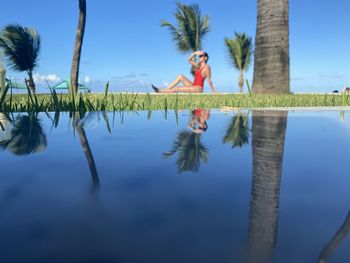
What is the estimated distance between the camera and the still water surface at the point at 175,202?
476 millimetres

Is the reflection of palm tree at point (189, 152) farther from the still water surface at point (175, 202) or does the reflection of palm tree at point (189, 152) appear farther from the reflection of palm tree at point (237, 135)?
the reflection of palm tree at point (237, 135)

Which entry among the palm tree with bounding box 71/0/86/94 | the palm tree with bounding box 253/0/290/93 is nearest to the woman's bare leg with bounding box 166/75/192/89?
the palm tree with bounding box 71/0/86/94

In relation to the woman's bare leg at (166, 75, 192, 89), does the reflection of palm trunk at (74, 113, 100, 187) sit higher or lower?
lower

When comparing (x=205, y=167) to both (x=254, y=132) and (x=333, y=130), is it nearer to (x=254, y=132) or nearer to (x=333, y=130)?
(x=254, y=132)

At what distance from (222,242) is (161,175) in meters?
0.39

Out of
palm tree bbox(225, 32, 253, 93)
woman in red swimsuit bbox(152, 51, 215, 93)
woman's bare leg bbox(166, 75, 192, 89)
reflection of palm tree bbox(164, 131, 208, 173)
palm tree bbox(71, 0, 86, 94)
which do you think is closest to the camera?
reflection of palm tree bbox(164, 131, 208, 173)

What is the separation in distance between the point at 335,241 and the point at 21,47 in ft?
69.0

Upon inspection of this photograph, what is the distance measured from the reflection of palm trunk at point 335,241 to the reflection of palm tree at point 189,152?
1.34 ft

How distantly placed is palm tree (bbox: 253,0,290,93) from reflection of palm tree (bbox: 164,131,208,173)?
5958mm

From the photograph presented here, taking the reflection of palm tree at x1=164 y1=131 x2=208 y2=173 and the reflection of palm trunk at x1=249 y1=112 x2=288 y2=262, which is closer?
the reflection of palm trunk at x1=249 y1=112 x2=288 y2=262

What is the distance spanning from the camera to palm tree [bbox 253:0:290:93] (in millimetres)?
6738

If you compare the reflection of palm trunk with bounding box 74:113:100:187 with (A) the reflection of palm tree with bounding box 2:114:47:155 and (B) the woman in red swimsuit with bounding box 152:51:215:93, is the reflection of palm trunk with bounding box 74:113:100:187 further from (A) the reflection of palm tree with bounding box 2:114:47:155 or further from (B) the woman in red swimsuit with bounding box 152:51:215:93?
(B) the woman in red swimsuit with bounding box 152:51:215:93

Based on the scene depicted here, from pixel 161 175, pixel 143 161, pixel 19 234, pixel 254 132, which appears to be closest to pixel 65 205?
pixel 19 234

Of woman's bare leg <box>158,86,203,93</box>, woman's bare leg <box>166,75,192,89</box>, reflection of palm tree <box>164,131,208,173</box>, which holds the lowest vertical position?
reflection of palm tree <box>164,131,208,173</box>
